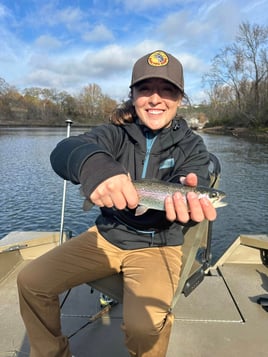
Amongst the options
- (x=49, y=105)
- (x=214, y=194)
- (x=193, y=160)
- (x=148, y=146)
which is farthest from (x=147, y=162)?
(x=49, y=105)

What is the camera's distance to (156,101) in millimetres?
2664

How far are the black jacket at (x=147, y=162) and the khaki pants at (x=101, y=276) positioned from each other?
0.34ft

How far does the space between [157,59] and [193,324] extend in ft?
8.37

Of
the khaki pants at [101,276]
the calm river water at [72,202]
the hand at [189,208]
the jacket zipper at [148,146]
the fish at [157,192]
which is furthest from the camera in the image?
the calm river water at [72,202]

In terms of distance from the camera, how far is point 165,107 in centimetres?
271

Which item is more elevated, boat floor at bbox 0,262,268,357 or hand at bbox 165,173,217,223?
→ hand at bbox 165,173,217,223

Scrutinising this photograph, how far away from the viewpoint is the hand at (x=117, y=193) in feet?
5.44

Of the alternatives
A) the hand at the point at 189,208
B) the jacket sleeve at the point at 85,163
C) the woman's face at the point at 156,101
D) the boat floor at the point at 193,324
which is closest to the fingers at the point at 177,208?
the hand at the point at 189,208

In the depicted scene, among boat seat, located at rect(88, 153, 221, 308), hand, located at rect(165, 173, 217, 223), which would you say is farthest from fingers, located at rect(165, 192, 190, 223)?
boat seat, located at rect(88, 153, 221, 308)

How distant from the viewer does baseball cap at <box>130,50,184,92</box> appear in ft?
8.22

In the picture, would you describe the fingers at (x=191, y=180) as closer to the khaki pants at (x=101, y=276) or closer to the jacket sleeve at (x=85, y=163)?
the jacket sleeve at (x=85, y=163)

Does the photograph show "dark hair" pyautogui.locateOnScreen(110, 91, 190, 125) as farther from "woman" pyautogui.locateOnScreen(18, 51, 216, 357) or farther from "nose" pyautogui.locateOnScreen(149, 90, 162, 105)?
"nose" pyautogui.locateOnScreen(149, 90, 162, 105)

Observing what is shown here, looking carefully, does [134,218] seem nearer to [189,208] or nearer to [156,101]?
[189,208]

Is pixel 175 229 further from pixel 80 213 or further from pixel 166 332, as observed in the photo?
pixel 80 213
